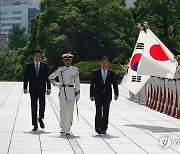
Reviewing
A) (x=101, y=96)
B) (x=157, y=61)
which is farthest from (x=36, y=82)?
(x=157, y=61)

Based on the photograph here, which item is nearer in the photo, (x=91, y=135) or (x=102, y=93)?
(x=91, y=135)

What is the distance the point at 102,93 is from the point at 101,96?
0.07 meters

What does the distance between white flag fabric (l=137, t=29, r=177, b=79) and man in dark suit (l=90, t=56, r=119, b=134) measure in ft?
6.52

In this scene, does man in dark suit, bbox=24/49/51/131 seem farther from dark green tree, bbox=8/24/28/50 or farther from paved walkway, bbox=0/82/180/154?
dark green tree, bbox=8/24/28/50

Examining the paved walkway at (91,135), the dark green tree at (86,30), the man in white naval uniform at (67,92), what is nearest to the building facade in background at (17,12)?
the dark green tree at (86,30)

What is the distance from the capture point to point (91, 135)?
32.4 feet

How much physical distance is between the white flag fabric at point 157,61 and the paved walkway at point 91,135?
1260mm

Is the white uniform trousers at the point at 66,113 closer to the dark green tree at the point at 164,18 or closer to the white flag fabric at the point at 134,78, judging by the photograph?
the white flag fabric at the point at 134,78

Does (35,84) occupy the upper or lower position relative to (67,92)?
upper

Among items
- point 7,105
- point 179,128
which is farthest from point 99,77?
point 7,105

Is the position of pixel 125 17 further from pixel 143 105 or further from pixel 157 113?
pixel 157 113

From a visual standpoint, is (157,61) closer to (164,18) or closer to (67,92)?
(67,92)

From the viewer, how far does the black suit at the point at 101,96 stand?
996 centimetres

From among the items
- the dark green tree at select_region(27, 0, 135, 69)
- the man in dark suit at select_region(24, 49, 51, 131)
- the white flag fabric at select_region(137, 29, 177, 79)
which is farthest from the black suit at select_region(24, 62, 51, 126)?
the dark green tree at select_region(27, 0, 135, 69)
